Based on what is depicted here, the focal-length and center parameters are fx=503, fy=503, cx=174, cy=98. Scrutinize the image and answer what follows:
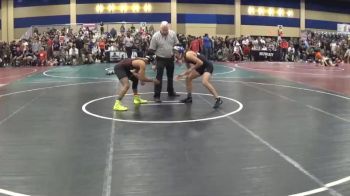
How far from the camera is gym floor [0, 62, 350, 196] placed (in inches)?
206

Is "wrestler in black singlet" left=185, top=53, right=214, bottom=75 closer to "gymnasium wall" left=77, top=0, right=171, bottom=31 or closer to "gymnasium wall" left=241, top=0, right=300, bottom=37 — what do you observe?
"gymnasium wall" left=77, top=0, right=171, bottom=31

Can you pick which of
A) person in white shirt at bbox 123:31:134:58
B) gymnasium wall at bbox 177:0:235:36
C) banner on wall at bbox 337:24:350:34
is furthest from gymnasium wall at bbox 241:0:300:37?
person in white shirt at bbox 123:31:134:58

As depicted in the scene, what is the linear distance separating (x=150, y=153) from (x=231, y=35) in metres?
40.3

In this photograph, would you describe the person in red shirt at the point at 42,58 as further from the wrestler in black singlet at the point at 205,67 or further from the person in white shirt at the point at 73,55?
the wrestler in black singlet at the point at 205,67

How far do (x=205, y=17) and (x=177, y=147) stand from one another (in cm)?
3878

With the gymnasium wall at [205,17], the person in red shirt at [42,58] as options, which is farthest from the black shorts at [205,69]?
the gymnasium wall at [205,17]

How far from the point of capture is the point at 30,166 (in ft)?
19.7

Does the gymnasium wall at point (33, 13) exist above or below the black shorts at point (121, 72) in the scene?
above

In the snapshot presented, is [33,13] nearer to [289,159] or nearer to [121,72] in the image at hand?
[121,72]

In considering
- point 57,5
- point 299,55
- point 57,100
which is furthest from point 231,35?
point 57,100

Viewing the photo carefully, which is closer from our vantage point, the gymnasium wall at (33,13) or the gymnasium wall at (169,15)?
the gymnasium wall at (169,15)

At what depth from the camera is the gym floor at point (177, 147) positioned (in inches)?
206

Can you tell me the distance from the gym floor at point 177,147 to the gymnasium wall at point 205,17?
106 ft

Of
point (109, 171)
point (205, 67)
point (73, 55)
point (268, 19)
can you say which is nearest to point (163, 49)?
point (205, 67)
